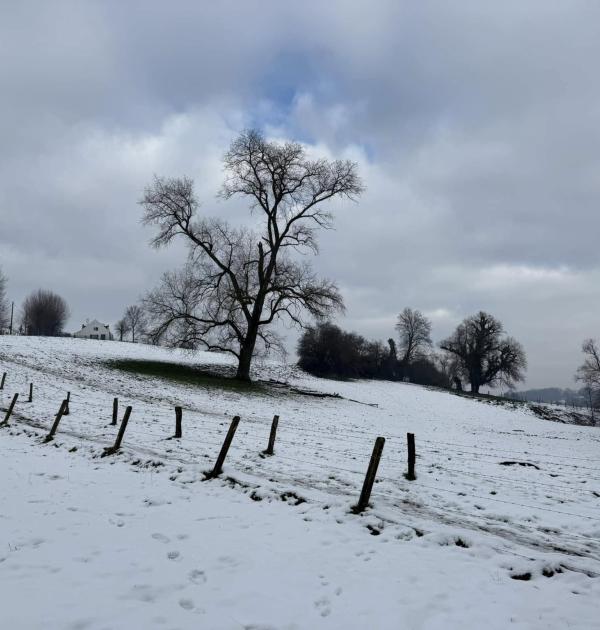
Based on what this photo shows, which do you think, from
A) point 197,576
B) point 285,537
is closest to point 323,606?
point 197,576

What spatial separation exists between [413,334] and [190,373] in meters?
53.9

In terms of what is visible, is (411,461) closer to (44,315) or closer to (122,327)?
(44,315)

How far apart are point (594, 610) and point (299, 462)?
7.40 metres

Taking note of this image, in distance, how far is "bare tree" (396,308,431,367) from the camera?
80.1m

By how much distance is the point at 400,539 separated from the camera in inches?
256

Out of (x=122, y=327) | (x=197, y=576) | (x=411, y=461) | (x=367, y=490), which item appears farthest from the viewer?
(x=122, y=327)

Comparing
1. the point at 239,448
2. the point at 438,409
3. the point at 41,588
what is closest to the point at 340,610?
the point at 41,588

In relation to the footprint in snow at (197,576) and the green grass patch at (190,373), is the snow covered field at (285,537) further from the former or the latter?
the green grass patch at (190,373)

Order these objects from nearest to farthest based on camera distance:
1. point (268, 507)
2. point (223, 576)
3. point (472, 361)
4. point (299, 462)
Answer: point (223, 576)
point (268, 507)
point (299, 462)
point (472, 361)

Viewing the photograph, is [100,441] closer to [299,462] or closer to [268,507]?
[299,462]

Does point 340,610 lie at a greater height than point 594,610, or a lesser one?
lesser

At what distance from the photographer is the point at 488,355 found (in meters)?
73.8

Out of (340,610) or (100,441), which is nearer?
(340,610)

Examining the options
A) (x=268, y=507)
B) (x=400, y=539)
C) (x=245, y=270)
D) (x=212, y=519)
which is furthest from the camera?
(x=245, y=270)
